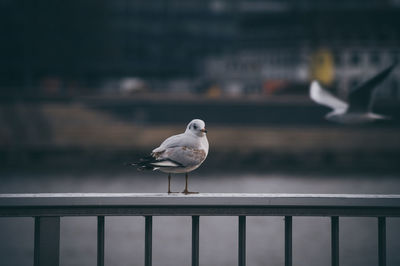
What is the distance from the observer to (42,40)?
273ft

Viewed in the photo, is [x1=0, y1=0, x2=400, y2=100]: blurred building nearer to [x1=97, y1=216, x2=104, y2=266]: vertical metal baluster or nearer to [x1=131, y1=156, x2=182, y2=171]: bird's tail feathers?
[x1=131, y1=156, x2=182, y2=171]: bird's tail feathers

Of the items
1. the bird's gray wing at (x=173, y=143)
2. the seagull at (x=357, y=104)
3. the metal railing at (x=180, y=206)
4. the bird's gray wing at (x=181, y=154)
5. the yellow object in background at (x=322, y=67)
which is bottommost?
the metal railing at (x=180, y=206)

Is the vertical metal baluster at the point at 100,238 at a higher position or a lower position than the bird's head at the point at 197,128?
lower

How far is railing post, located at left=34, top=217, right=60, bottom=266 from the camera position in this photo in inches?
175

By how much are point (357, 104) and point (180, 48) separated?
9485 centimetres

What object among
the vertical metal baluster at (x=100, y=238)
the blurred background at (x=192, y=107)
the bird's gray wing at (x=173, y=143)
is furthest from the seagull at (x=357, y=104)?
the blurred background at (x=192, y=107)

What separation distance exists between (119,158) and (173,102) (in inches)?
316

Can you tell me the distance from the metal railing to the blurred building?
6734 centimetres

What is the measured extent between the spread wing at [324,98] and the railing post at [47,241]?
2234mm

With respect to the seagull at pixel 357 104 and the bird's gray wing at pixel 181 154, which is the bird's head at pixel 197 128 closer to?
the bird's gray wing at pixel 181 154

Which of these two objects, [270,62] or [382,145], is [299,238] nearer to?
[382,145]

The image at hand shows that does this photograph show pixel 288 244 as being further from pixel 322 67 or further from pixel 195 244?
pixel 322 67

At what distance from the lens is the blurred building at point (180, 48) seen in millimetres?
82812

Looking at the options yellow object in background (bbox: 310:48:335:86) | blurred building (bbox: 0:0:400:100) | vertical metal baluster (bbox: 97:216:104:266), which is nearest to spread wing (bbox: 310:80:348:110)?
vertical metal baluster (bbox: 97:216:104:266)
